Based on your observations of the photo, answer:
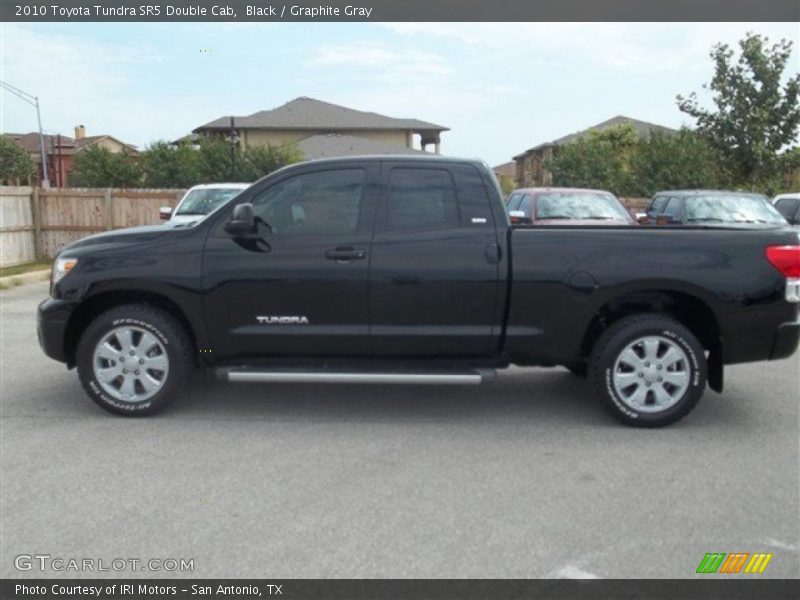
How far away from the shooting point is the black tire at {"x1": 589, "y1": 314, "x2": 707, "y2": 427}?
5812 mm

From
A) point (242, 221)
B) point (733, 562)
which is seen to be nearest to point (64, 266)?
point (242, 221)

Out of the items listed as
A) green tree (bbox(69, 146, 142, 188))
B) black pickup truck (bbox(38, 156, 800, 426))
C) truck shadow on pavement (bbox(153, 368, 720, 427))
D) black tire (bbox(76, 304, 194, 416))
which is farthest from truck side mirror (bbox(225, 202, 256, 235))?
green tree (bbox(69, 146, 142, 188))

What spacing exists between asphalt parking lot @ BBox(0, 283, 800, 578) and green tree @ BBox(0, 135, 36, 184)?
4626 cm

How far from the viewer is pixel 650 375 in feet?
19.2

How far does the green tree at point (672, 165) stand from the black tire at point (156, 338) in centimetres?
2032

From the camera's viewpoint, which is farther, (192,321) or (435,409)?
(435,409)

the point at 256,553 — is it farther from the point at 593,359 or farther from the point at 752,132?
the point at 752,132

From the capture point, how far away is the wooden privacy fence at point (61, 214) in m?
18.2

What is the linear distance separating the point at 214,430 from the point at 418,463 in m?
1.59

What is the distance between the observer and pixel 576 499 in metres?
4.57
